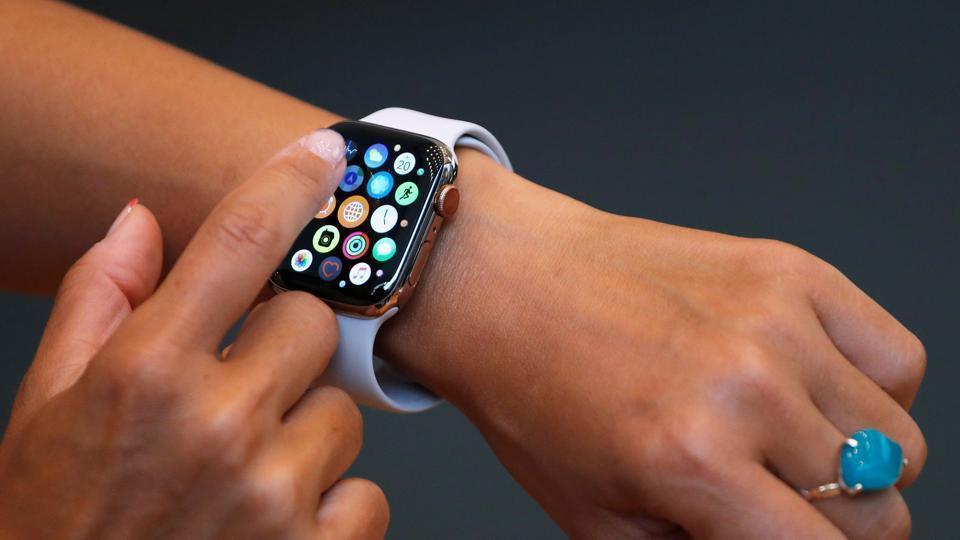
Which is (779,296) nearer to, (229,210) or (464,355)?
(464,355)

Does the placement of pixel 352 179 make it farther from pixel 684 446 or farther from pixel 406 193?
pixel 684 446

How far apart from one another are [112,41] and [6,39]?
0.33 ft

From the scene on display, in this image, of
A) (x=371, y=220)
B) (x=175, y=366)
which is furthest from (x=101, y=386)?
(x=371, y=220)

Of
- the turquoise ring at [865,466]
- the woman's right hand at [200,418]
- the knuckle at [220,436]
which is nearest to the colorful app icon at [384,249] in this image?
the woman's right hand at [200,418]

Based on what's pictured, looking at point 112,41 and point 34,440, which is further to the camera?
point 112,41

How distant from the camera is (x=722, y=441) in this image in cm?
68

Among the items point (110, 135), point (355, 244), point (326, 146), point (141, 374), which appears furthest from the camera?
point (110, 135)

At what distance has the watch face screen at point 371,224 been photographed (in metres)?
0.78

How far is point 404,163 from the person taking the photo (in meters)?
0.82

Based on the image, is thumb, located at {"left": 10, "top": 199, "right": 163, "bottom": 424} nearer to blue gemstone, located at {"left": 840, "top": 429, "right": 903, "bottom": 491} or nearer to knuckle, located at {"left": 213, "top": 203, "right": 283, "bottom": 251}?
knuckle, located at {"left": 213, "top": 203, "right": 283, "bottom": 251}

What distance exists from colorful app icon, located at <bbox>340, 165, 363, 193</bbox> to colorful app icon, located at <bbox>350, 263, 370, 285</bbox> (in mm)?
82

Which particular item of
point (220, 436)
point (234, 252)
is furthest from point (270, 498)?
point (234, 252)

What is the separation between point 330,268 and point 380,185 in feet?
0.28

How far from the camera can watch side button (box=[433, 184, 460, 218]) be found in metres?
0.79
